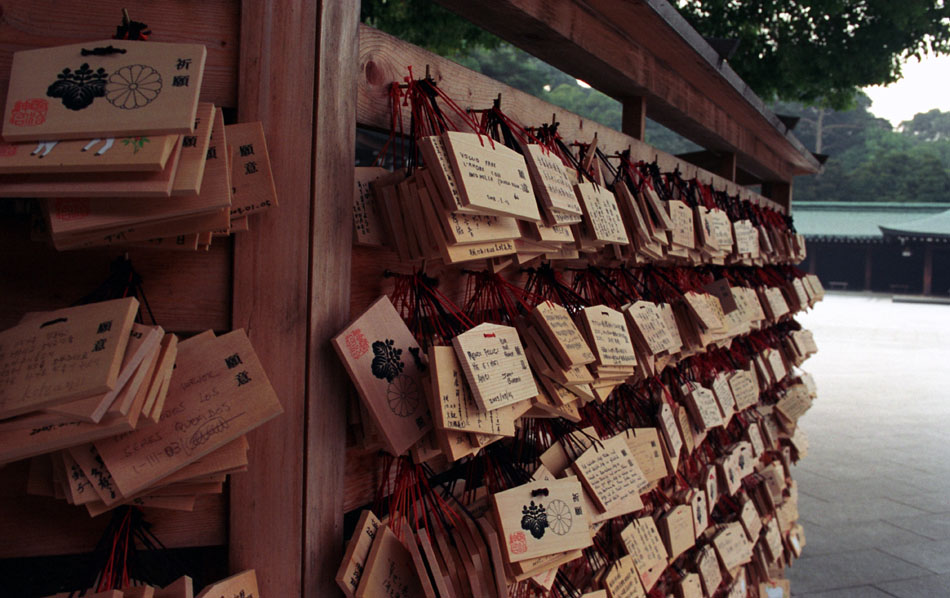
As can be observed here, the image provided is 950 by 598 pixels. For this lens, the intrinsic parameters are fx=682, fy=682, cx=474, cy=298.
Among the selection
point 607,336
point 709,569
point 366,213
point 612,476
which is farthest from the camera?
point 709,569

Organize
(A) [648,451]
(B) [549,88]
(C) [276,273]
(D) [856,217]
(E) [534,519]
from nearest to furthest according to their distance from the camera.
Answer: (C) [276,273] → (E) [534,519] → (A) [648,451] → (B) [549,88] → (D) [856,217]

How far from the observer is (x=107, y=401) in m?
0.84

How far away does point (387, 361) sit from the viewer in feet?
3.99

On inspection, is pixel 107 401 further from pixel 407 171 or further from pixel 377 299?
pixel 407 171

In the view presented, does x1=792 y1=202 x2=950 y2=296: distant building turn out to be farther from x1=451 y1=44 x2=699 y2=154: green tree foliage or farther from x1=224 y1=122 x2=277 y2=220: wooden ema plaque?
x1=224 y1=122 x2=277 y2=220: wooden ema plaque

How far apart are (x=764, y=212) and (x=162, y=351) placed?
3.58 metres

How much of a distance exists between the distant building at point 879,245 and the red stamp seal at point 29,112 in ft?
90.7

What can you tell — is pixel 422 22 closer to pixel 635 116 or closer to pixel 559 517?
pixel 635 116

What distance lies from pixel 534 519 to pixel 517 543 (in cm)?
7

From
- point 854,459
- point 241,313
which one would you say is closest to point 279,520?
point 241,313

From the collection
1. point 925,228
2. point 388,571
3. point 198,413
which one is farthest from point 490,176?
point 925,228

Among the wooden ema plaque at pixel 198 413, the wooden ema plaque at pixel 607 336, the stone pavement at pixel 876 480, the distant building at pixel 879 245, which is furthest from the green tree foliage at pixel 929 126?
the wooden ema plaque at pixel 198 413

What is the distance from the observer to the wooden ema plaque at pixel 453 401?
3.84 ft

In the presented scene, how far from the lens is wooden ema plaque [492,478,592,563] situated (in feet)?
4.34
